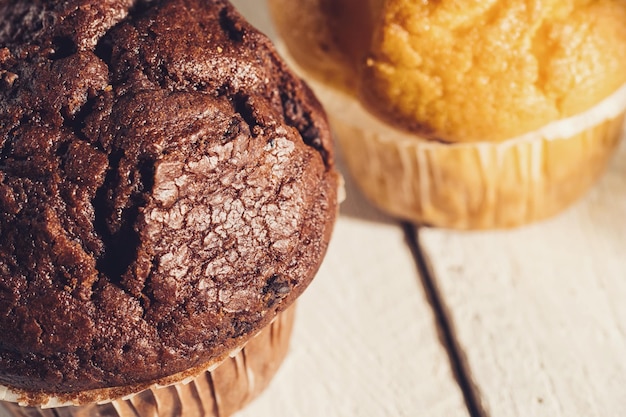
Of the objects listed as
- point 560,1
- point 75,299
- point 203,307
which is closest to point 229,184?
point 203,307

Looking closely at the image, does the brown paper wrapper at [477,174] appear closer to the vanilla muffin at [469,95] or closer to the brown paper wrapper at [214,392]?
the vanilla muffin at [469,95]

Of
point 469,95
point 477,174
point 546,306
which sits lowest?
point 546,306

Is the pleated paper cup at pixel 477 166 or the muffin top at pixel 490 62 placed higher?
the muffin top at pixel 490 62

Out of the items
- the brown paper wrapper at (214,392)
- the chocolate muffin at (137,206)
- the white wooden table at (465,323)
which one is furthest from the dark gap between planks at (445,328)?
the chocolate muffin at (137,206)

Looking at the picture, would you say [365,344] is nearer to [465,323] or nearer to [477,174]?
[465,323]

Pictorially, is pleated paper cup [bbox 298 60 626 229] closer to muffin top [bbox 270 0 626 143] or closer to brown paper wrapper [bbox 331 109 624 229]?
brown paper wrapper [bbox 331 109 624 229]

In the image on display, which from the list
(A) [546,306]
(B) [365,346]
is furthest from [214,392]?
(A) [546,306]
